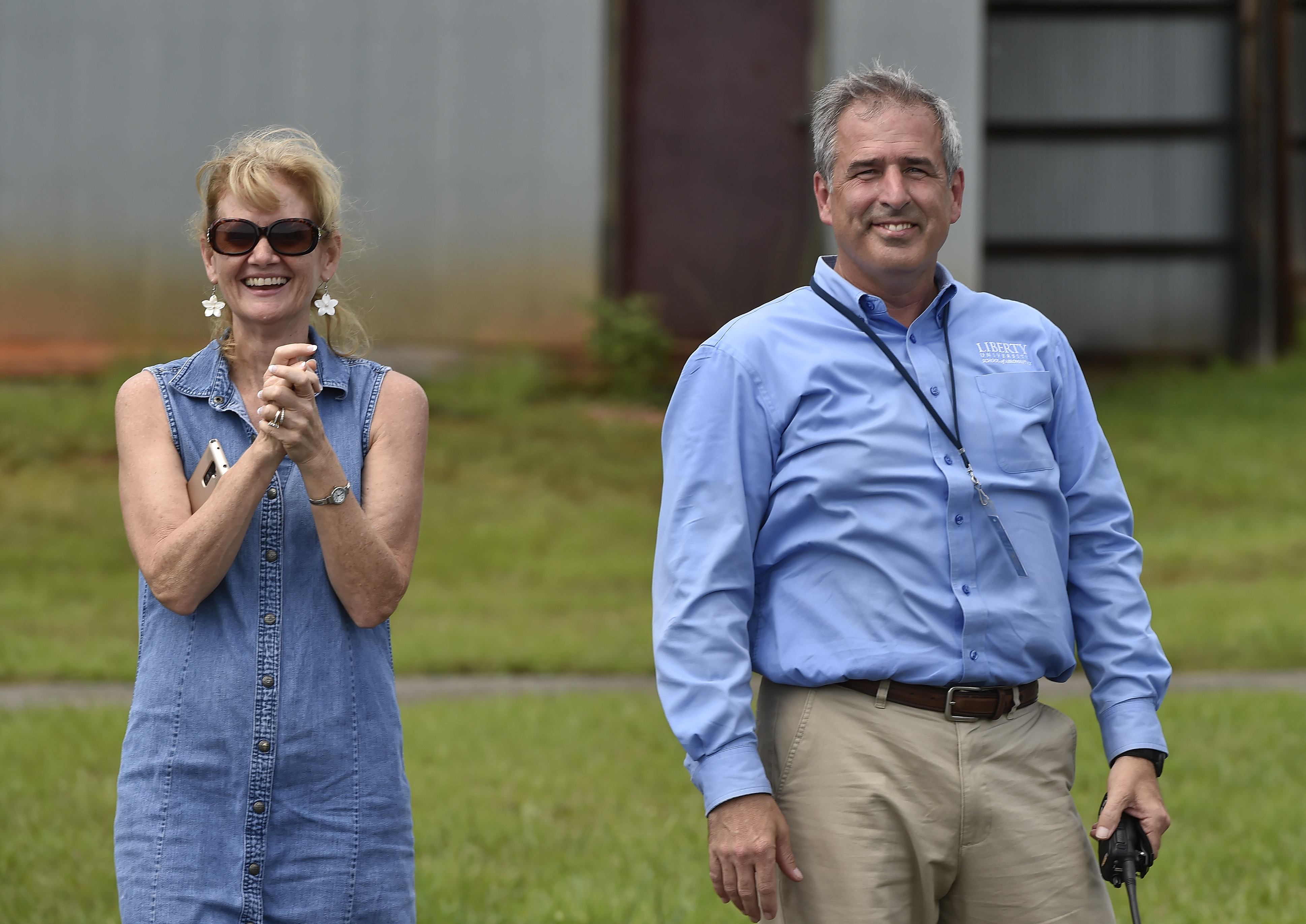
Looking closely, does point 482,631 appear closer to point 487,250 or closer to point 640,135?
point 487,250

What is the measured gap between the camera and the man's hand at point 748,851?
257cm

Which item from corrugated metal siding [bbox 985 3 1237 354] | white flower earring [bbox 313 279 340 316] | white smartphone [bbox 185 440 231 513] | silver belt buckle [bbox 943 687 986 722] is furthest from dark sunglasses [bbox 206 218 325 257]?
corrugated metal siding [bbox 985 3 1237 354]

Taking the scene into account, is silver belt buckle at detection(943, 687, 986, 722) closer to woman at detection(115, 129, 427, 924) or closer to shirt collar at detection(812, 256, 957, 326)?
shirt collar at detection(812, 256, 957, 326)

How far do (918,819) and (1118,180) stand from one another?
16543 mm

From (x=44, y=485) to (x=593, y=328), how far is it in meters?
5.41

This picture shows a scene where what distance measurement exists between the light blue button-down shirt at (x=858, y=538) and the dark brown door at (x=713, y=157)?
12.7 m

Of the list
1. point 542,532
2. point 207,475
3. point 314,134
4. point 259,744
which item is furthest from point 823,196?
point 314,134

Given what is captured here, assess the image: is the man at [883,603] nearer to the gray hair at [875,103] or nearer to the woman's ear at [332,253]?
the gray hair at [875,103]

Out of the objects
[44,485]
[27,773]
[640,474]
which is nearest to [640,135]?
[640,474]

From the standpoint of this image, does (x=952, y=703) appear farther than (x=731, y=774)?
Yes

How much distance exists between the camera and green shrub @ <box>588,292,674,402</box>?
14.8 meters

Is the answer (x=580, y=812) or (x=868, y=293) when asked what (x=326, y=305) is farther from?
(x=580, y=812)

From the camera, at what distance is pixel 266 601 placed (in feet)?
8.66

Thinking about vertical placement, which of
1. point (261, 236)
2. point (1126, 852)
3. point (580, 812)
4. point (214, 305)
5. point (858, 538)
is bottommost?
point (580, 812)
